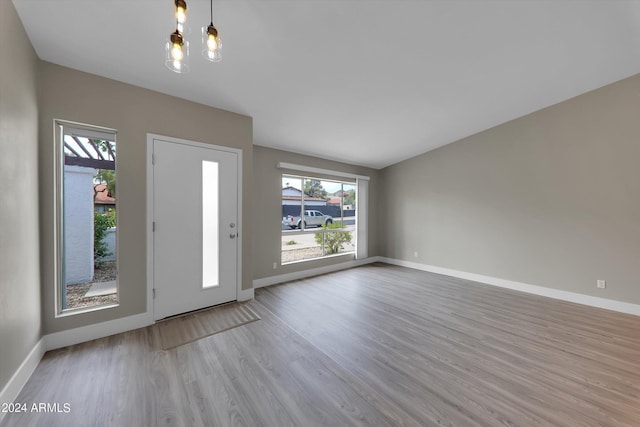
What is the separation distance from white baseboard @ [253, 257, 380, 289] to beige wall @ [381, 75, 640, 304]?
4.93ft

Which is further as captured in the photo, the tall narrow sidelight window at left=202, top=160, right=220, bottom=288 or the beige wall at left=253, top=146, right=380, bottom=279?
the beige wall at left=253, top=146, right=380, bottom=279

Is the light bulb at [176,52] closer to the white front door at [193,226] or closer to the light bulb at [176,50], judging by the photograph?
the light bulb at [176,50]

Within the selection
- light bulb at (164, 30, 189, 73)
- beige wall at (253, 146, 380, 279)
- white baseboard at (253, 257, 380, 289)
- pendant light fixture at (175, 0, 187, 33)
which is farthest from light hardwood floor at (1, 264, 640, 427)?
pendant light fixture at (175, 0, 187, 33)

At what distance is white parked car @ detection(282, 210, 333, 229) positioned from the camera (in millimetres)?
4699

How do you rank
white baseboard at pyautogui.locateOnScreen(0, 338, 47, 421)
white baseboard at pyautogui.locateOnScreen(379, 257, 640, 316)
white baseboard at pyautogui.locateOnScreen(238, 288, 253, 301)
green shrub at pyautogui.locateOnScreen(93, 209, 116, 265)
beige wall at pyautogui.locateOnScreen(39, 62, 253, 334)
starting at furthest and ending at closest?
white baseboard at pyautogui.locateOnScreen(238, 288, 253, 301) < white baseboard at pyautogui.locateOnScreen(379, 257, 640, 316) < green shrub at pyautogui.locateOnScreen(93, 209, 116, 265) < beige wall at pyautogui.locateOnScreen(39, 62, 253, 334) < white baseboard at pyautogui.locateOnScreen(0, 338, 47, 421)

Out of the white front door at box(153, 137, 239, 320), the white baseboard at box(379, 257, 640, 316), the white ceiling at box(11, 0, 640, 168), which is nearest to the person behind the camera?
the white ceiling at box(11, 0, 640, 168)

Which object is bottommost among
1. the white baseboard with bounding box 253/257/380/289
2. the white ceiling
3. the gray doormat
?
the gray doormat

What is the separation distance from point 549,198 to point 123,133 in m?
5.88

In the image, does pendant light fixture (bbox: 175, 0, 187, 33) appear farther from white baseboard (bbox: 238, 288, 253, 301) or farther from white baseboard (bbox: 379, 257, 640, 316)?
white baseboard (bbox: 379, 257, 640, 316)

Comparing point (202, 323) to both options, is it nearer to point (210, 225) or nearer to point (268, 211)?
point (210, 225)

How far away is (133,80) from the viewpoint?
256 cm

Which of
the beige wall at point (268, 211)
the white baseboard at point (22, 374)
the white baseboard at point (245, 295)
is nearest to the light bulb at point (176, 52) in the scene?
the white baseboard at point (22, 374)

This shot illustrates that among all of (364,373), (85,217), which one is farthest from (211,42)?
(85,217)

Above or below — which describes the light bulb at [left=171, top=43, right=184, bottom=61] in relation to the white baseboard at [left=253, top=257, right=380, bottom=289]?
above
